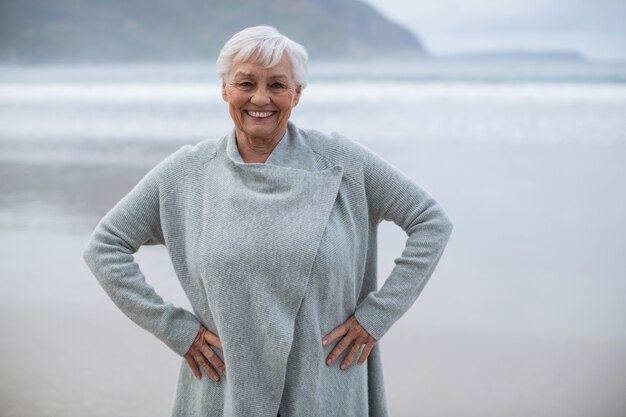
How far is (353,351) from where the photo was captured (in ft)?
5.03

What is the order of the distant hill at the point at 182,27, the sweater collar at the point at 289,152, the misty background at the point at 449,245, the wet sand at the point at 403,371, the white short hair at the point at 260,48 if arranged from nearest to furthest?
1. the white short hair at the point at 260,48
2. the sweater collar at the point at 289,152
3. the wet sand at the point at 403,371
4. the misty background at the point at 449,245
5. the distant hill at the point at 182,27

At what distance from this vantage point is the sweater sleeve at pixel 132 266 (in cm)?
152

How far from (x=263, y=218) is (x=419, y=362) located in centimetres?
179

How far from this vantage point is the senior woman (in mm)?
1426

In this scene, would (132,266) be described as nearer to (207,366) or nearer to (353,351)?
(207,366)

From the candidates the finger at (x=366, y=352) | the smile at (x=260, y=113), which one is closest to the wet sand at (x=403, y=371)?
the finger at (x=366, y=352)

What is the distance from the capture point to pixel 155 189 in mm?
1519

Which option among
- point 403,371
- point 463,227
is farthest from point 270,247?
point 463,227

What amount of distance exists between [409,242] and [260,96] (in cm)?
43

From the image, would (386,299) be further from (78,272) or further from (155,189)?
(78,272)

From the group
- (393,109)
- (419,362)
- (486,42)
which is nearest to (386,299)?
(419,362)

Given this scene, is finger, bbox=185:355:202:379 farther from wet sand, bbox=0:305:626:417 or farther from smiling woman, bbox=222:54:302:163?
wet sand, bbox=0:305:626:417

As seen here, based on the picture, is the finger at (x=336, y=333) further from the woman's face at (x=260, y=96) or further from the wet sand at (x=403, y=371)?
the wet sand at (x=403, y=371)

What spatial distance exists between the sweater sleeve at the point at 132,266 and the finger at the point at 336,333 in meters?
0.27
